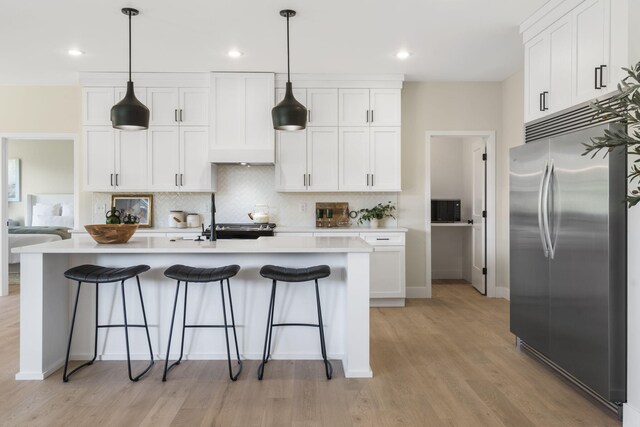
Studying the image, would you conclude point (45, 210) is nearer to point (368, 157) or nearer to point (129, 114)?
point (129, 114)

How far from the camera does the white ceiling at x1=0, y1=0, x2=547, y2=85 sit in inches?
139

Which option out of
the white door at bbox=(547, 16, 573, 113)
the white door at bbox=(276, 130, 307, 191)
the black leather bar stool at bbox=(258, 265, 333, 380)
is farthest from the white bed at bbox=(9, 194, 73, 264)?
the white door at bbox=(547, 16, 573, 113)

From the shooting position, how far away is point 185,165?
530 cm

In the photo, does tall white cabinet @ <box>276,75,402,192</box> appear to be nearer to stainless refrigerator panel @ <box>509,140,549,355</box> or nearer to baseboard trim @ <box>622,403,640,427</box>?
stainless refrigerator panel @ <box>509,140,549,355</box>

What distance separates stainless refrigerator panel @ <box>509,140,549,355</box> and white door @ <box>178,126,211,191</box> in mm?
3323

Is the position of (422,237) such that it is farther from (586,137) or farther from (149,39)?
(149,39)

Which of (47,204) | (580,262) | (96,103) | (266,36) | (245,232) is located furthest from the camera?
(47,204)

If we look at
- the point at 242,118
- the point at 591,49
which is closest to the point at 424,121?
the point at 242,118

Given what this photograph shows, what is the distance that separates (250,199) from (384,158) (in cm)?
172

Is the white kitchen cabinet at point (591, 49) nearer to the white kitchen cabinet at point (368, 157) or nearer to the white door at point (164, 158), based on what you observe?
the white kitchen cabinet at point (368, 157)

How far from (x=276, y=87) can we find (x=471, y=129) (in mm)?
2452

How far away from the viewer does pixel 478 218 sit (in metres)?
6.03

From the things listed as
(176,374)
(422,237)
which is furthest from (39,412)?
(422,237)

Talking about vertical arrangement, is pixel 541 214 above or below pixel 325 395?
above
